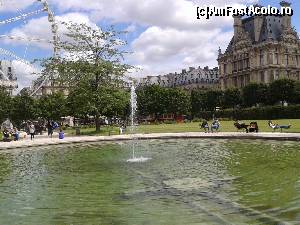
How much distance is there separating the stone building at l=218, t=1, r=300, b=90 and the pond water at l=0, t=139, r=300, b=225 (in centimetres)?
12689

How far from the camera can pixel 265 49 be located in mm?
146625

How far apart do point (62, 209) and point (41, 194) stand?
2.54 meters

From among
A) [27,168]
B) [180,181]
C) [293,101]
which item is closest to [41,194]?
[180,181]

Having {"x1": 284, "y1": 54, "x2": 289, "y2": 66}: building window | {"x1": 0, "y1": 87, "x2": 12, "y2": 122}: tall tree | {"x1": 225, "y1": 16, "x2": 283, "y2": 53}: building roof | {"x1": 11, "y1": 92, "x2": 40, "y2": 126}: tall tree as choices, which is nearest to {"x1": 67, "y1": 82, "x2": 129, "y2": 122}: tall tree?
{"x1": 0, "y1": 87, "x2": 12, "y2": 122}: tall tree

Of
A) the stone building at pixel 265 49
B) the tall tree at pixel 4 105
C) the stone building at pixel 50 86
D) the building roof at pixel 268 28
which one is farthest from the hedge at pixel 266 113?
the building roof at pixel 268 28

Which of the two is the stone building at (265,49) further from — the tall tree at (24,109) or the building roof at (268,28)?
the tall tree at (24,109)

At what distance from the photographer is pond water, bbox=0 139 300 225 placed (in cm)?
1142

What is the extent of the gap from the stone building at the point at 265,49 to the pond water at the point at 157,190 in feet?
416

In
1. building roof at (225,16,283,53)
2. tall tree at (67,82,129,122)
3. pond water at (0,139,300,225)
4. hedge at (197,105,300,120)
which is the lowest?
pond water at (0,139,300,225)

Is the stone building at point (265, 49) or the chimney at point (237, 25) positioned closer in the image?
the stone building at point (265, 49)

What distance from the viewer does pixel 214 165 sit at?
20.4 meters

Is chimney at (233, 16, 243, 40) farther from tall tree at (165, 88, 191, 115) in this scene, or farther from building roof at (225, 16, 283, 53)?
tall tree at (165, 88, 191, 115)

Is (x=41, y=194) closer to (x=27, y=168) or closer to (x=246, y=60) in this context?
(x=27, y=168)

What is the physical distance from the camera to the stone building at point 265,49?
14625 cm
